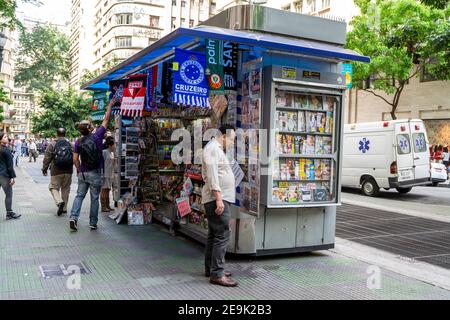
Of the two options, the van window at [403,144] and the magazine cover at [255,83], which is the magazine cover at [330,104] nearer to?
the magazine cover at [255,83]

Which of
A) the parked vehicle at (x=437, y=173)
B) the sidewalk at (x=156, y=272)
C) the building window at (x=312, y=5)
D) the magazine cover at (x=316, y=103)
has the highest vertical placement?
the building window at (x=312, y=5)

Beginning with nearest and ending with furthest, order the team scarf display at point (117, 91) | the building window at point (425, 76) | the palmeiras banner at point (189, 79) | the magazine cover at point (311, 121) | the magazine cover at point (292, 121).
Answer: the palmeiras banner at point (189, 79) → the magazine cover at point (292, 121) → the magazine cover at point (311, 121) → the team scarf display at point (117, 91) → the building window at point (425, 76)

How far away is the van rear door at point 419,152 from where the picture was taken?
14.5 metres

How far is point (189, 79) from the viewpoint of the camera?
593 cm

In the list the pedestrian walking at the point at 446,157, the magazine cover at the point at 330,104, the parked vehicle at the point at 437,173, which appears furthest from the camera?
the pedestrian walking at the point at 446,157

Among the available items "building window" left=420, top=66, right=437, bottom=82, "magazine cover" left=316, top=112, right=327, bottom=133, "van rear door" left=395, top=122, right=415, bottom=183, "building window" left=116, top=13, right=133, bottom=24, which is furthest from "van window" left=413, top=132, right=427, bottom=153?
"building window" left=116, top=13, right=133, bottom=24

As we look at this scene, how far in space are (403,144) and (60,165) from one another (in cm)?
1034

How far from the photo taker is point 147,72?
8102 millimetres

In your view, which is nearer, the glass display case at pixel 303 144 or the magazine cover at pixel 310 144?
the glass display case at pixel 303 144

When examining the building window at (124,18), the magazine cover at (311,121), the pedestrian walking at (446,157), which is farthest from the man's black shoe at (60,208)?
the building window at (124,18)

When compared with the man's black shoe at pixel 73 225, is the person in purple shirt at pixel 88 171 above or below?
above

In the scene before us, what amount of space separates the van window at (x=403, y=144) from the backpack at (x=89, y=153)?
9.96 m
